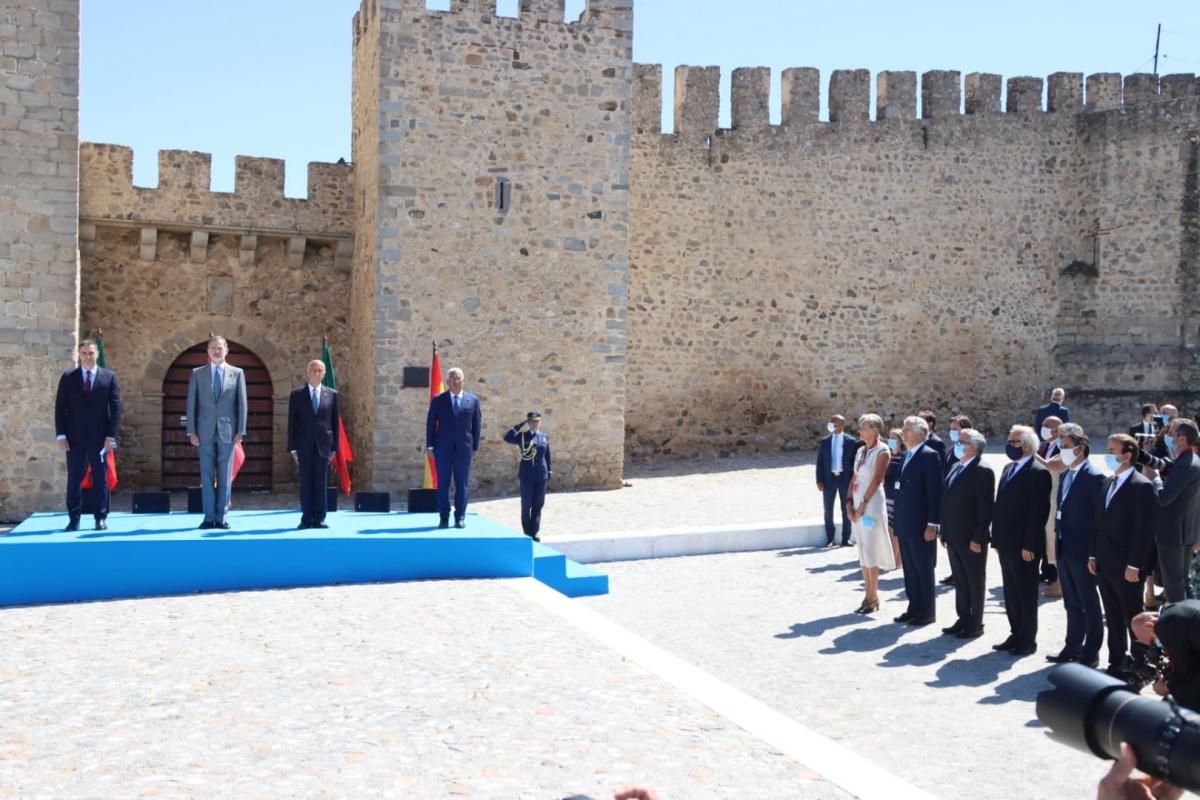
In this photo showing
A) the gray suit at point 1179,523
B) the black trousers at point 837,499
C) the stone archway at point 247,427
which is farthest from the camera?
the stone archway at point 247,427

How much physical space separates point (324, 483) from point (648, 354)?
9.09 metres

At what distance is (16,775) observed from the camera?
446cm

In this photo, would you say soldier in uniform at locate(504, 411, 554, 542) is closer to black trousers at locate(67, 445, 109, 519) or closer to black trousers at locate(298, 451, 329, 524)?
black trousers at locate(298, 451, 329, 524)

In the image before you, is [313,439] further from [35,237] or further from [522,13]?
[522,13]

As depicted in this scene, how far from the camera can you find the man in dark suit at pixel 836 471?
36.8ft

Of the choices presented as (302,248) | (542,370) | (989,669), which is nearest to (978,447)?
(989,669)

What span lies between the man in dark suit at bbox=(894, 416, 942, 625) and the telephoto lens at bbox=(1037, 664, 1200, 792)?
5.50 metres

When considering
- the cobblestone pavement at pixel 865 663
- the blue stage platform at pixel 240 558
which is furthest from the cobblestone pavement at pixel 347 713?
the cobblestone pavement at pixel 865 663

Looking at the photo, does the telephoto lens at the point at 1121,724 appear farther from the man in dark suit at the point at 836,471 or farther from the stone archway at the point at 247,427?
the stone archway at the point at 247,427

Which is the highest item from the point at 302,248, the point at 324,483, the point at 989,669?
the point at 302,248

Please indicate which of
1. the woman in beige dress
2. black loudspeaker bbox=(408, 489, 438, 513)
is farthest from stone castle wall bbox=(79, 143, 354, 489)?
the woman in beige dress

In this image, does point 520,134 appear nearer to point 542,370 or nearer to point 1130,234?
point 542,370

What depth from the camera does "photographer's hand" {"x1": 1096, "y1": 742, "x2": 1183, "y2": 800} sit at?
2469 mm

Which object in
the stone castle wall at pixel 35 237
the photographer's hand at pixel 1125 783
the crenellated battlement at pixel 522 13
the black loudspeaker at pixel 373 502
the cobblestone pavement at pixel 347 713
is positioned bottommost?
the cobblestone pavement at pixel 347 713
